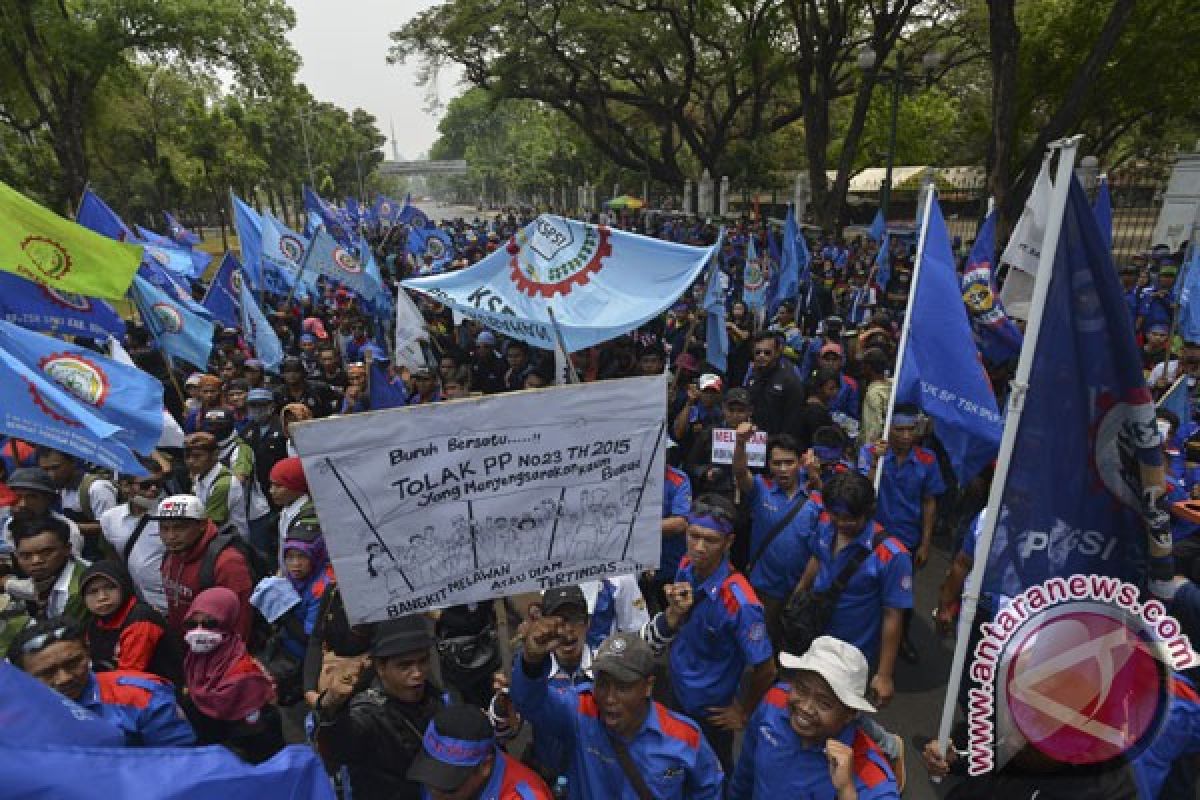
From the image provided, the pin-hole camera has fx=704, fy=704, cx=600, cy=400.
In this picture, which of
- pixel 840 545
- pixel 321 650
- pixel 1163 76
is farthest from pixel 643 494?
pixel 1163 76

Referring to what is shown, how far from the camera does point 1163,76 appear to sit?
20.7 meters

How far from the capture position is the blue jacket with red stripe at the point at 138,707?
2.46 meters

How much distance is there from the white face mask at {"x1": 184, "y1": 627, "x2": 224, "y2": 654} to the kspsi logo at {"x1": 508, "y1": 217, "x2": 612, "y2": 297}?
3.89 meters

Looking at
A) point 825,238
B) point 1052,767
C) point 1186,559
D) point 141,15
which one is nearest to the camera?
point 1052,767

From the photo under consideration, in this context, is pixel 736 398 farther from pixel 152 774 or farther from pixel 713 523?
pixel 152 774

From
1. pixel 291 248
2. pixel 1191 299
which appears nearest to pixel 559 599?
pixel 1191 299

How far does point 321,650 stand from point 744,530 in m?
2.95

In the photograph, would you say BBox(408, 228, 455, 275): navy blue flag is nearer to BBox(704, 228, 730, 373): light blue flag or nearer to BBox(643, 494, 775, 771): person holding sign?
BBox(704, 228, 730, 373): light blue flag

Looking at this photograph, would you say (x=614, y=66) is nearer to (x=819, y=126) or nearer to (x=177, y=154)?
(x=819, y=126)

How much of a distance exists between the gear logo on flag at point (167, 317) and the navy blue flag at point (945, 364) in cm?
659

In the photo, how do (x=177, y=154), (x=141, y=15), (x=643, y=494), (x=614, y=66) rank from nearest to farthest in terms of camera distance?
(x=643, y=494) < (x=141, y=15) < (x=614, y=66) < (x=177, y=154)

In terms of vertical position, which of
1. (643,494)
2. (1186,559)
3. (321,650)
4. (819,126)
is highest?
(819,126)

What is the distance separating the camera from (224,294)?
32.9 ft

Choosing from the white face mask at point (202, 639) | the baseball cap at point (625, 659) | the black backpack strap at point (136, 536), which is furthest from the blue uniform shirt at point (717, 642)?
the black backpack strap at point (136, 536)
